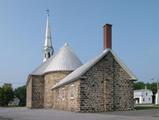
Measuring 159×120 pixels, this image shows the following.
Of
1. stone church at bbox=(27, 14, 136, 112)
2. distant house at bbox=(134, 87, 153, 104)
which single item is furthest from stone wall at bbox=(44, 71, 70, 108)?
distant house at bbox=(134, 87, 153, 104)

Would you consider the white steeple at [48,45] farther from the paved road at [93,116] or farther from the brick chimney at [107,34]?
the paved road at [93,116]

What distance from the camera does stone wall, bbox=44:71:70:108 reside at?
5328 cm

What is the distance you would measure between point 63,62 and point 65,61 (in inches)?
13.9

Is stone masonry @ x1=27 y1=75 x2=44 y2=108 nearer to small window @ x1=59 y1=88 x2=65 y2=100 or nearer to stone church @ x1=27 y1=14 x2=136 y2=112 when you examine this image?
small window @ x1=59 y1=88 x2=65 y2=100

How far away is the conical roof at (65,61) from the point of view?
5362 cm

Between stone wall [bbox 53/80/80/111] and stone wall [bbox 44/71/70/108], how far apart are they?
7.12 metres

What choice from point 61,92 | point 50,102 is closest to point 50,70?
point 50,102

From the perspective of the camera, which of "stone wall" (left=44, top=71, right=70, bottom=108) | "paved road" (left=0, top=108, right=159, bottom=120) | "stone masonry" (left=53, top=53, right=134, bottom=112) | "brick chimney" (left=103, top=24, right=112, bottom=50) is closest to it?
"paved road" (left=0, top=108, right=159, bottom=120)

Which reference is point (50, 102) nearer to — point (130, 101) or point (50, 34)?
point (130, 101)

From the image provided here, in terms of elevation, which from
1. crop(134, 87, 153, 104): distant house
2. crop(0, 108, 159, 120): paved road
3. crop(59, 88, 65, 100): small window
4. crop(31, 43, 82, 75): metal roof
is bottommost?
crop(134, 87, 153, 104): distant house

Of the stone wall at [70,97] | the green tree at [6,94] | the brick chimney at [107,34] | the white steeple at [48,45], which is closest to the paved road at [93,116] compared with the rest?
the stone wall at [70,97]

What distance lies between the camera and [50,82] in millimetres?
54531

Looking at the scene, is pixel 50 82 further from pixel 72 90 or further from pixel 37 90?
pixel 72 90

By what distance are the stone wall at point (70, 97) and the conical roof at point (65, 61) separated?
803 cm
